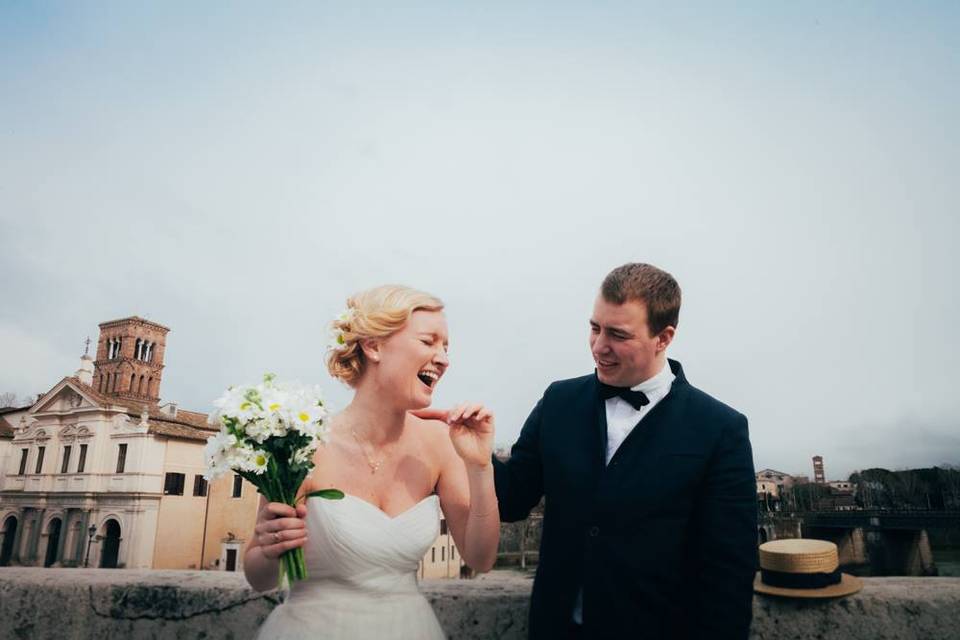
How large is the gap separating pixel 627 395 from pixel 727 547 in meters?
0.74

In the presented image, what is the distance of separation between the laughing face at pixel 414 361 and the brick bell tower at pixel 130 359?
68.8 meters

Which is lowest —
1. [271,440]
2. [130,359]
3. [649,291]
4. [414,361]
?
[271,440]

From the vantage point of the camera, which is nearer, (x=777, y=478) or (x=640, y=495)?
(x=640, y=495)

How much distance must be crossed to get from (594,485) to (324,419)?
3.66 feet

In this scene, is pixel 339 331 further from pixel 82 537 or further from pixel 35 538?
pixel 35 538

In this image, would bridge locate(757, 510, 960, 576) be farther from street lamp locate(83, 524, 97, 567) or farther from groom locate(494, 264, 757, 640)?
groom locate(494, 264, 757, 640)

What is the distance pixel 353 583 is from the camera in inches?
93.7

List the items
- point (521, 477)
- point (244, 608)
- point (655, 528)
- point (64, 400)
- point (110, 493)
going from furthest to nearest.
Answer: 1. point (64, 400)
2. point (110, 493)
3. point (244, 608)
4. point (521, 477)
5. point (655, 528)

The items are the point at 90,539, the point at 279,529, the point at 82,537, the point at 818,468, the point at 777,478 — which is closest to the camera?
the point at 279,529

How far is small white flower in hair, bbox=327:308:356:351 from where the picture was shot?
2684 millimetres

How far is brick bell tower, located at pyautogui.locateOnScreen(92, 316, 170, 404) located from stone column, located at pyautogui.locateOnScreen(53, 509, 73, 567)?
23.6 m

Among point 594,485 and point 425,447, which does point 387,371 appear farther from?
point 594,485

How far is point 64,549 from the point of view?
128ft

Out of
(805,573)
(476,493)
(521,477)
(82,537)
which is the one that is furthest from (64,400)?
(805,573)
